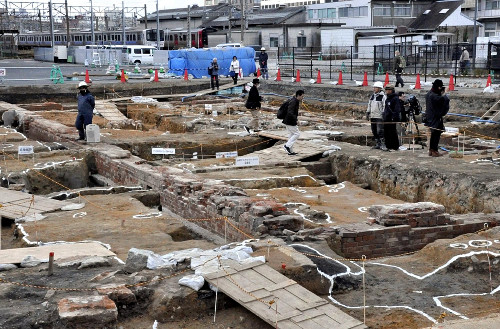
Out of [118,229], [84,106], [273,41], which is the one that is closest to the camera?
[118,229]

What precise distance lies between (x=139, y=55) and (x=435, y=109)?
3776 centimetres

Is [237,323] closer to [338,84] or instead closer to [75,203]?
[75,203]

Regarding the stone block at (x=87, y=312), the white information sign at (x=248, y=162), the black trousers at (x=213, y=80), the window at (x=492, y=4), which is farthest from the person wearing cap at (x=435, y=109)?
the window at (x=492, y=4)

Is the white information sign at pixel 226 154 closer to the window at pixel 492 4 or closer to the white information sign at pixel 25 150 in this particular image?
the white information sign at pixel 25 150

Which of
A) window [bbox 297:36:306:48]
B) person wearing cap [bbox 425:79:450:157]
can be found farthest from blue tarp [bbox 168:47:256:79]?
person wearing cap [bbox 425:79:450:157]

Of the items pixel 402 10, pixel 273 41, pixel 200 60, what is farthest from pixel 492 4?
pixel 200 60

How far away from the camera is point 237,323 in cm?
633

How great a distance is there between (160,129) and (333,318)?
1770 cm

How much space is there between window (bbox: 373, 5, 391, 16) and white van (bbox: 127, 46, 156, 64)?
58.5 ft

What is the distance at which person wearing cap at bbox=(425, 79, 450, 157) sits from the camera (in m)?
13.6

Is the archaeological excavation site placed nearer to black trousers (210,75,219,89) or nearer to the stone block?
the stone block

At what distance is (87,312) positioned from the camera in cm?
601

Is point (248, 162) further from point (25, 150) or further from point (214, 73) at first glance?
point (214, 73)

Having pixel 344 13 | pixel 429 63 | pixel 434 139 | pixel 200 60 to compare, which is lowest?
pixel 434 139
